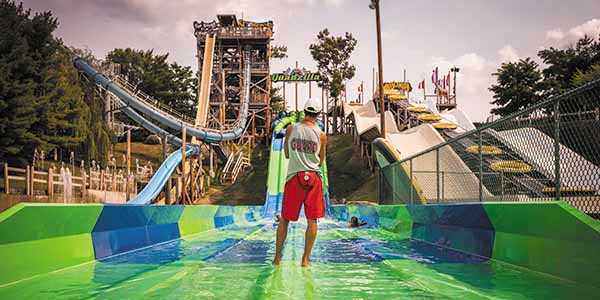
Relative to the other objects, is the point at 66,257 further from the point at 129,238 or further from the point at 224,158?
the point at 224,158

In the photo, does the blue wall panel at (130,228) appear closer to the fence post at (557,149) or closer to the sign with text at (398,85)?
the fence post at (557,149)

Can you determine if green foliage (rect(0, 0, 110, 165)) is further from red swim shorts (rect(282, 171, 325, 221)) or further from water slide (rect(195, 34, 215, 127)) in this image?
red swim shorts (rect(282, 171, 325, 221))

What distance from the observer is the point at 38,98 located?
25234 mm

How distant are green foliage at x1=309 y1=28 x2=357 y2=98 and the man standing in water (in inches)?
1776

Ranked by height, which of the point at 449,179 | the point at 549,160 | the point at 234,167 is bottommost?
the point at 449,179

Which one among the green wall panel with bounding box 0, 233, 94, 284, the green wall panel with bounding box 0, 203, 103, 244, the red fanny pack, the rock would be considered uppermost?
the rock

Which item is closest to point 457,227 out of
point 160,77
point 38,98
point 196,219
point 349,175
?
point 196,219

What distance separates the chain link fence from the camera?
15.2 feet

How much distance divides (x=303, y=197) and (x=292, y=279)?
40.3 inches

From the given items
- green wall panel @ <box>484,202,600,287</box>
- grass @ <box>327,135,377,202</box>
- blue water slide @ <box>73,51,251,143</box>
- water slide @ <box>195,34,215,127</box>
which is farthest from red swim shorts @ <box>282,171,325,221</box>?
water slide @ <box>195,34,215,127</box>

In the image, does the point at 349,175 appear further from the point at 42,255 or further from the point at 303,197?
the point at 42,255

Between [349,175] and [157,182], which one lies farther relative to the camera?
[349,175]

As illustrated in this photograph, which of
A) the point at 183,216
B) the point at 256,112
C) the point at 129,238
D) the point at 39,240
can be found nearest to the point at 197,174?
the point at 256,112

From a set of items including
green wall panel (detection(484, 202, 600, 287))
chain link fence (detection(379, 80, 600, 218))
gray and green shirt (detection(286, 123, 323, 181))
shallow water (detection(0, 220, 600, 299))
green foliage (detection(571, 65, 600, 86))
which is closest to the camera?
shallow water (detection(0, 220, 600, 299))
